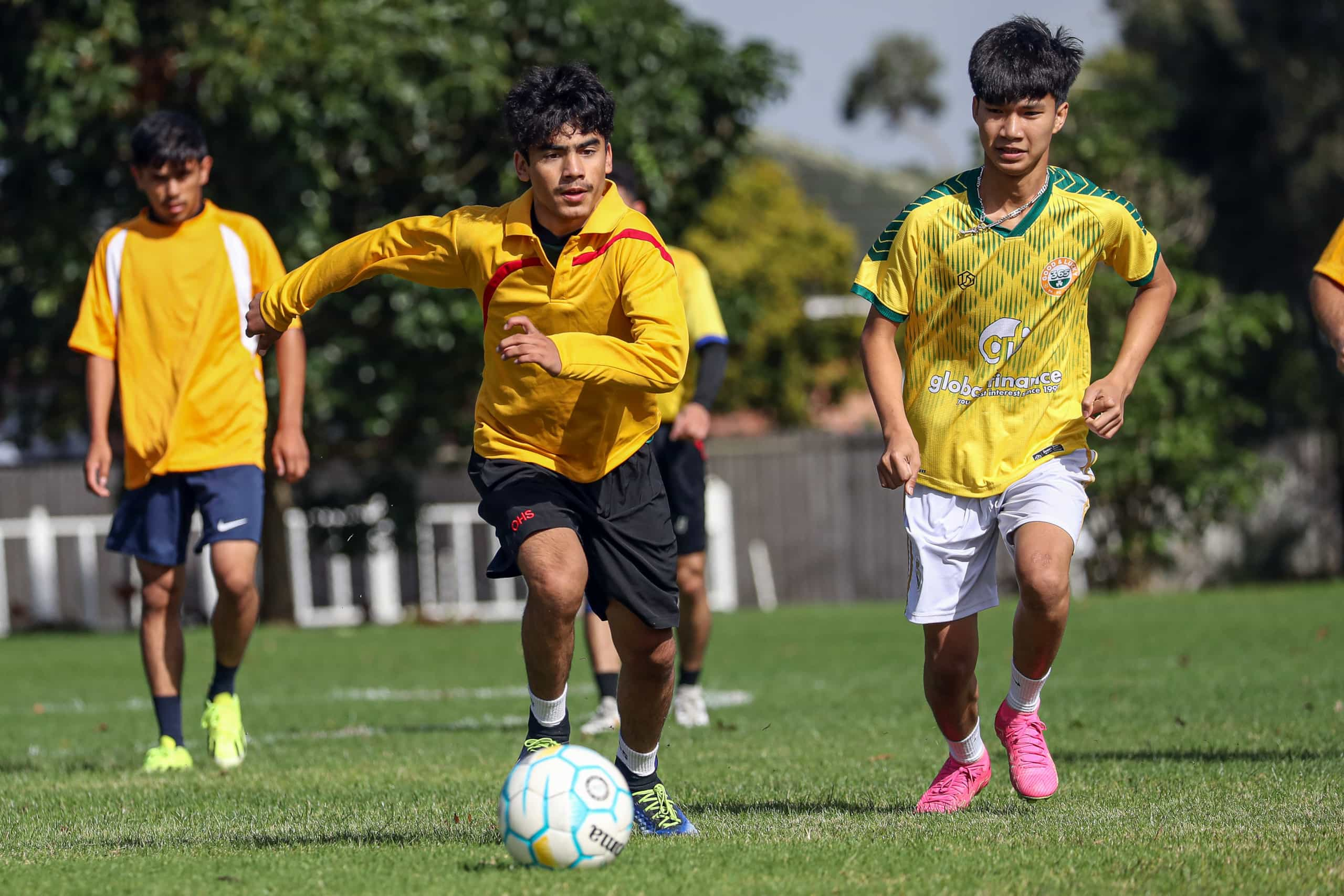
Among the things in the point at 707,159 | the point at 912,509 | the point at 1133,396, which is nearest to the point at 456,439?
the point at 707,159

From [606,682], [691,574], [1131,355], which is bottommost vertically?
[606,682]

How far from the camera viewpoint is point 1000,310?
5.03 metres

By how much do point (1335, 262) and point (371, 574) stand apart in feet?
56.3

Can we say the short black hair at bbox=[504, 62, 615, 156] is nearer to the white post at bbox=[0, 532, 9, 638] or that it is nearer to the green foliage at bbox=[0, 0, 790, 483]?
the green foliage at bbox=[0, 0, 790, 483]

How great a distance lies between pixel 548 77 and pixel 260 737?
4.21m

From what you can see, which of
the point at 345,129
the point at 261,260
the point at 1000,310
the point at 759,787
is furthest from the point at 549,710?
the point at 345,129

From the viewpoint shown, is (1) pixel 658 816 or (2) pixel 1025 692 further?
(2) pixel 1025 692

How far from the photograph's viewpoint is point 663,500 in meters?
4.86

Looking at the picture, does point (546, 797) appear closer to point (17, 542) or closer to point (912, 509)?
point (912, 509)

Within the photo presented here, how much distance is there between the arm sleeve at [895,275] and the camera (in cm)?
507

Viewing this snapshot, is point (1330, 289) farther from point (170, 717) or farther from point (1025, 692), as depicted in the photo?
point (170, 717)

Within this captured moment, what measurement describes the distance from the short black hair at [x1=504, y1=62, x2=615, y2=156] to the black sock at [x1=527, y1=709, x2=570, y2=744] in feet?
5.14

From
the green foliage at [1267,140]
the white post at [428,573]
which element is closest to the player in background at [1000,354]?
the white post at [428,573]

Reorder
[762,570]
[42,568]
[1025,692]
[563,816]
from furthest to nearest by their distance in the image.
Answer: [762,570] → [42,568] → [1025,692] → [563,816]
